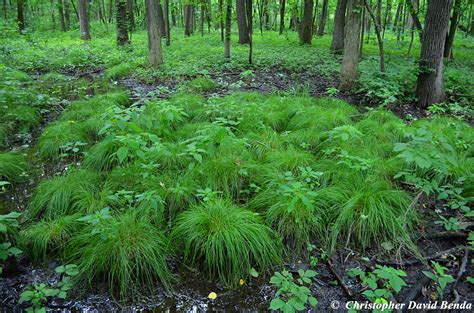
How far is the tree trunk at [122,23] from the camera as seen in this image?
40.5ft

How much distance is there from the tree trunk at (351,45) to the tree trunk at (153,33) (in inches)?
199

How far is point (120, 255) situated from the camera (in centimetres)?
265

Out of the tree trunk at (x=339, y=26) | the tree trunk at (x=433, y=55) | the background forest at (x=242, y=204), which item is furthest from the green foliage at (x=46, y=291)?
the tree trunk at (x=339, y=26)

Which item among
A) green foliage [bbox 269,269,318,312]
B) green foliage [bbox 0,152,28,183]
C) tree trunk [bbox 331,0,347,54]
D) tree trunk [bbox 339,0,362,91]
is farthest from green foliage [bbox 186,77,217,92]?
tree trunk [bbox 331,0,347,54]

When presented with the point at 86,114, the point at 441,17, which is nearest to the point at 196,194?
the point at 86,114

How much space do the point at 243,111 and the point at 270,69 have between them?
4349 mm

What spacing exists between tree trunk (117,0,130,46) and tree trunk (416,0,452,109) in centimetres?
1047

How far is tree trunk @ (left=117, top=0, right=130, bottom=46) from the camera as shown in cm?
1236

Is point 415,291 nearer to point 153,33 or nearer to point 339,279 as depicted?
point 339,279

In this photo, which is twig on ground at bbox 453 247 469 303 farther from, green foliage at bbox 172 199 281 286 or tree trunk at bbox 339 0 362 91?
tree trunk at bbox 339 0 362 91

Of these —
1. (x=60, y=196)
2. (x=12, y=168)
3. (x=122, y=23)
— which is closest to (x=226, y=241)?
(x=60, y=196)

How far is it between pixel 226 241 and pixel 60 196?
6.30 feet

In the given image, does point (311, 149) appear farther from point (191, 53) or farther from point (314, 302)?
point (191, 53)

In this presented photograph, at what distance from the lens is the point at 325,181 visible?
145 inches
